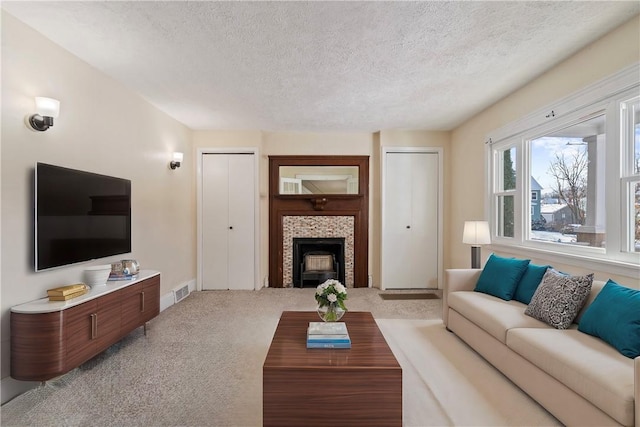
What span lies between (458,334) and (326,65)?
284 centimetres

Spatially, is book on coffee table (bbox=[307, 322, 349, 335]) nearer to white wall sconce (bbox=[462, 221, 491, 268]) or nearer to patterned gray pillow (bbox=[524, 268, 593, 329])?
patterned gray pillow (bbox=[524, 268, 593, 329])

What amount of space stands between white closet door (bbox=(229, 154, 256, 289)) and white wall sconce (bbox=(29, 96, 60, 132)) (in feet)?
9.53

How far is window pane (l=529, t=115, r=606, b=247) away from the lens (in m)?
2.59

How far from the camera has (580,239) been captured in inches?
109

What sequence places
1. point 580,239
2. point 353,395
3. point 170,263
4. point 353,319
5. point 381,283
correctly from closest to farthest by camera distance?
1. point 353,395
2. point 353,319
3. point 580,239
4. point 170,263
5. point 381,283

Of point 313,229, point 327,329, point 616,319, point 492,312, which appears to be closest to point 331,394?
point 327,329

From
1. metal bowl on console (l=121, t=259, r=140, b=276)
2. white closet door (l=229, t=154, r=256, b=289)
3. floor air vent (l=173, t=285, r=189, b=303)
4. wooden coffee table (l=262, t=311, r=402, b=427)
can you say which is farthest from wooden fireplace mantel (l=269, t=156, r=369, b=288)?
wooden coffee table (l=262, t=311, r=402, b=427)

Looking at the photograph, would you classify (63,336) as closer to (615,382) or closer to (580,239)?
(615,382)

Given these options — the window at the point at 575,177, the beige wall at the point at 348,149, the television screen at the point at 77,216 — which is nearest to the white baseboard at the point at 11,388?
the television screen at the point at 77,216

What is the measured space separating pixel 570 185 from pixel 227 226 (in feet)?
14.6

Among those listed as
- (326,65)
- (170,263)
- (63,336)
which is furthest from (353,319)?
(170,263)

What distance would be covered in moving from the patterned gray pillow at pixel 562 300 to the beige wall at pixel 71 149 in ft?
12.0

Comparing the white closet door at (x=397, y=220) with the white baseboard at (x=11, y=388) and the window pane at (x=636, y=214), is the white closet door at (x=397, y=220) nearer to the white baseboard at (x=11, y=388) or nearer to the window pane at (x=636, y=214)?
the window pane at (x=636, y=214)

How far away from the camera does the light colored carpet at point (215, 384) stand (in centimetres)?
188
